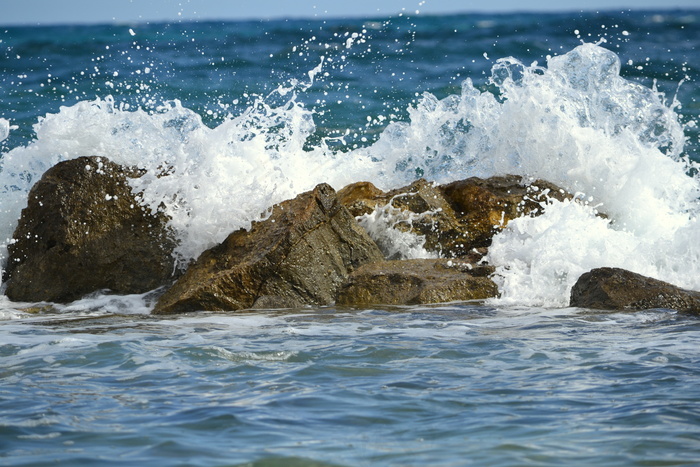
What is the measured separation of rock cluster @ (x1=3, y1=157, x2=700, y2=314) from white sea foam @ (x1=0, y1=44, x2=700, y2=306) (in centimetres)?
19

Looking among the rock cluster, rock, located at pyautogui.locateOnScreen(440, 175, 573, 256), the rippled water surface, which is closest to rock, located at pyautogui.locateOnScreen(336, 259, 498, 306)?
the rock cluster

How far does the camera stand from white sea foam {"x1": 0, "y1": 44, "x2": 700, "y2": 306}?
20.0 ft

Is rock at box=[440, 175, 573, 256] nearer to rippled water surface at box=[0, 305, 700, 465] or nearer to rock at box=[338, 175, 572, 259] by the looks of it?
rock at box=[338, 175, 572, 259]

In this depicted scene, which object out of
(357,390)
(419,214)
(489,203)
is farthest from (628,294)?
(357,390)

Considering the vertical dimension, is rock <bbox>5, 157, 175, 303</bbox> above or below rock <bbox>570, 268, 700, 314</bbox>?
above

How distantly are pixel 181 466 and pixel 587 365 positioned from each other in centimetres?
192

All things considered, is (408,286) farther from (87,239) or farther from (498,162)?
(498,162)

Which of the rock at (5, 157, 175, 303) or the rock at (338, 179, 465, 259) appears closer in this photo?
the rock at (5, 157, 175, 303)

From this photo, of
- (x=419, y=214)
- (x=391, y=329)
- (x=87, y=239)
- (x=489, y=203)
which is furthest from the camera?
(x=489, y=203)

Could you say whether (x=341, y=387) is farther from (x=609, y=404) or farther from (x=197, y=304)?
(x=197, y=304)

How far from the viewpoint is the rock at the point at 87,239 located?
5953 mm

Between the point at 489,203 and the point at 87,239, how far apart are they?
2.89 metres

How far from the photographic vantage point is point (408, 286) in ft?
18.2

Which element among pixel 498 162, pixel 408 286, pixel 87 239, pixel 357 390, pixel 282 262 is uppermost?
pixel 498 162
